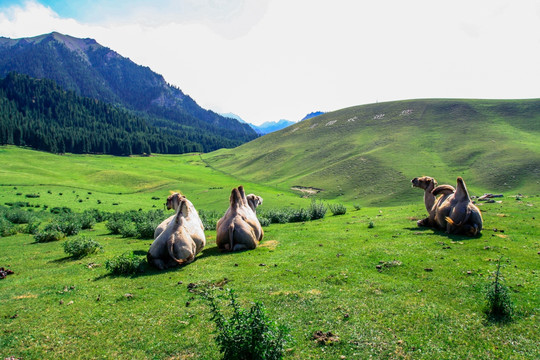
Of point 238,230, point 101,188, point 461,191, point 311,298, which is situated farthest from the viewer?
point 101,188

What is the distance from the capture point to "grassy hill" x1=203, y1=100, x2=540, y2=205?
59.5 meters

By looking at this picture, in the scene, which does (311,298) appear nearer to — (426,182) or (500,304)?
(500,304)

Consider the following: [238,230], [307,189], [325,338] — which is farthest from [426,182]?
[307,189]

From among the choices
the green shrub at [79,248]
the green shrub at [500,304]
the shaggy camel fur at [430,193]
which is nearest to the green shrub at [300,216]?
the shaggy camel fur at [430,193]

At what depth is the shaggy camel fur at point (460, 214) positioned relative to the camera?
613 inches

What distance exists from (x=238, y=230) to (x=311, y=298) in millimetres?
7195

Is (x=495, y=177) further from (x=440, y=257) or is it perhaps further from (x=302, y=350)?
(x=302, y=350)

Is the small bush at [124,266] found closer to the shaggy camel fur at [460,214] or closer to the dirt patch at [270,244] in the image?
the dirt patch at [270,244]

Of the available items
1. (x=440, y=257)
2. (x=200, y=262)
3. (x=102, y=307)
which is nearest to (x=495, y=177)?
(x=440, y=257)

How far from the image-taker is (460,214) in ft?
52.4

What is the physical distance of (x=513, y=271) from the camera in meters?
10.4

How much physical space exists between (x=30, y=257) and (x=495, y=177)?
6710 centimetres

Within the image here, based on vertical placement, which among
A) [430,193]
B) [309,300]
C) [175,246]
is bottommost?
[309,300]

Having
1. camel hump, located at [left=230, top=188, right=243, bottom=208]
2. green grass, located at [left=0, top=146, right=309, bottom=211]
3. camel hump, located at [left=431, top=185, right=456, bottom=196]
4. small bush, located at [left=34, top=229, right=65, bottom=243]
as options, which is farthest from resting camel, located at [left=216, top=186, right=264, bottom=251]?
green grass, located at [left=0, top=146, right=309, bottom=211]
